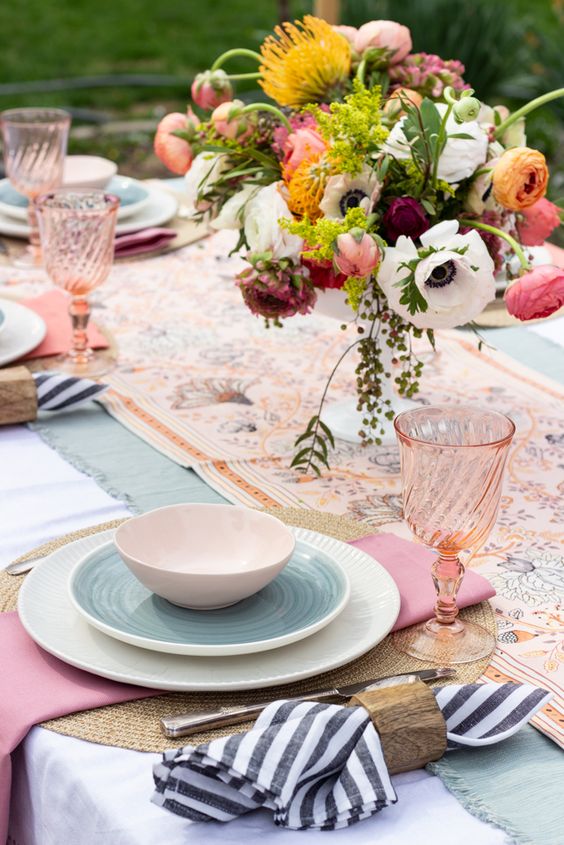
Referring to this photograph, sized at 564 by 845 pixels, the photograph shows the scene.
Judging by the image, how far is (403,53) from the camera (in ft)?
4.99

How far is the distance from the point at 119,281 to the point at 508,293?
39.2 inches

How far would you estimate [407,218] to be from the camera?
1312 millimetres

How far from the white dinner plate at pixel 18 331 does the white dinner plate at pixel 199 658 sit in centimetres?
65

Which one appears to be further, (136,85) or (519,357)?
(136,85)

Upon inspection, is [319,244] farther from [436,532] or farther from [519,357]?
[519,357]

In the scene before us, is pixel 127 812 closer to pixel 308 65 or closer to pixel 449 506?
pixel 449 506

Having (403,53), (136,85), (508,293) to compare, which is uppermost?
(403,53)

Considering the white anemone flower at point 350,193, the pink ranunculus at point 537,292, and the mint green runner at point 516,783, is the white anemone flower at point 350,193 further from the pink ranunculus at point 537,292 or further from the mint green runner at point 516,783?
the mint green runner at point 516,783

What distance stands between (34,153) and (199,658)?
1.40m

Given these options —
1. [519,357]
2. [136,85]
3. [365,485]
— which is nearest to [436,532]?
[365,485]

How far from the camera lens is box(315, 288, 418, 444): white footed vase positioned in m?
1.52

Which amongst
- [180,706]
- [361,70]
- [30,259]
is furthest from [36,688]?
[30,259]

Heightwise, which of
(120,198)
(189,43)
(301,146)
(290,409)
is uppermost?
(301,146)

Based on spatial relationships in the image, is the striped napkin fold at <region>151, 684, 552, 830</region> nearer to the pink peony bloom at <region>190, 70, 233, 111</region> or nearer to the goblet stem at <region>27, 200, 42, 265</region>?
the pink peony bloom at <region>190, 70, 233, 111</region>
